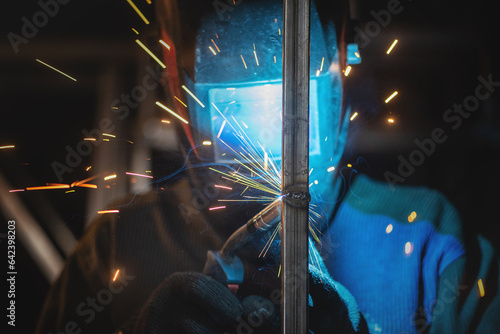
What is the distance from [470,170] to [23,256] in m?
2.07

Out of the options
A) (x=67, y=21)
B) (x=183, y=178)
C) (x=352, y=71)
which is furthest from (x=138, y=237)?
(x=352, y=71)

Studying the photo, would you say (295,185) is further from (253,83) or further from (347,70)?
(347,70)

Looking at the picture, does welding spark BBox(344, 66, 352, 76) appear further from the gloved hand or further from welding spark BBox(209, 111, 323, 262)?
the gloved hand

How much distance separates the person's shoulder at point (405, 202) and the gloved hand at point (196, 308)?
0.71m

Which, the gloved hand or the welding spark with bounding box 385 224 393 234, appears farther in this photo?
the welding spark with bounding box 385 224 393 234

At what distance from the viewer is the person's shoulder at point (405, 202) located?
170cm

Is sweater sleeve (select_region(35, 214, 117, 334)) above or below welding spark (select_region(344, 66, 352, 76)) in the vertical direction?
below

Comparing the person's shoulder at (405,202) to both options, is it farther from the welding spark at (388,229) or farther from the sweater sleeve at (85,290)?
the sweater sleeve at (85,290)

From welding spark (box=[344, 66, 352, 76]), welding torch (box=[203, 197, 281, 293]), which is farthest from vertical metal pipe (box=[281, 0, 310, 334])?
welding spark (box=[344, 66, 352, 76])

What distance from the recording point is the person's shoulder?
5.59 feet

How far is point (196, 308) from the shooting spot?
160 centimetres

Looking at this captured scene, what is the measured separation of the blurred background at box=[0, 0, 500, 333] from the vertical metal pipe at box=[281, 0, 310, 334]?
0.33 m

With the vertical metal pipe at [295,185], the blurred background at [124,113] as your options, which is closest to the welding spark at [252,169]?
the vertical metal pipe at [295,185]

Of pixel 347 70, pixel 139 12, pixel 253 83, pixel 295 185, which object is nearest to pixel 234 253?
pixel 295 185
